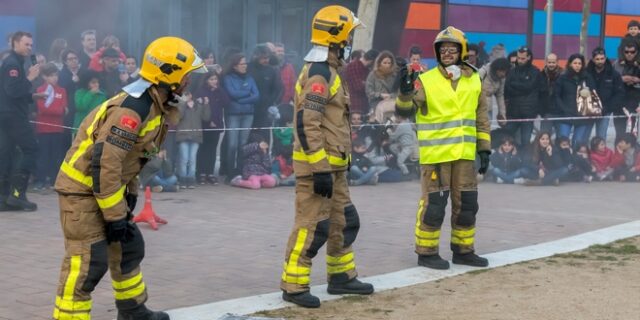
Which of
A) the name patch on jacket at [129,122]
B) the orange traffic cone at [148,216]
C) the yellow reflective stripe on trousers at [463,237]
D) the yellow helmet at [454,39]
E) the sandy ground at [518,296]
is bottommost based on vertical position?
the sandy ground at [518,296]

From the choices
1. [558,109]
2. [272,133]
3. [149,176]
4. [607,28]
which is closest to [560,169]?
[558,109]

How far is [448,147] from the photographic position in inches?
297

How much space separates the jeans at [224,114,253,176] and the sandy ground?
534cm

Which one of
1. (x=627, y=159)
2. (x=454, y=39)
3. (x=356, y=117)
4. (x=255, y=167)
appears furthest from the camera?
(x=627, y=159)

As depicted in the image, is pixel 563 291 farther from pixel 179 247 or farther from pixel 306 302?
pixel 179 247

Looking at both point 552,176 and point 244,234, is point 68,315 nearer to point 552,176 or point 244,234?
point 244,234

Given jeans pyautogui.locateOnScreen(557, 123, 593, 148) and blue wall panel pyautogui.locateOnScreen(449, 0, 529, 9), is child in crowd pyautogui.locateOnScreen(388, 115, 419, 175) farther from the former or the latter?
blue wall panel pyautogui.locateOnScreen(449, 0, 529, 9)

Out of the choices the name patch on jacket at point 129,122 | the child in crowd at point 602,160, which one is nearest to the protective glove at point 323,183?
the name patch on jacket at point 129,122

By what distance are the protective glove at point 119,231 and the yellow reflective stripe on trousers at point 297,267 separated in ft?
4.10

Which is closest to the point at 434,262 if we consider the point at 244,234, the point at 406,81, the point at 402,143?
the point at 406,81

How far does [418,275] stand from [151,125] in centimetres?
258

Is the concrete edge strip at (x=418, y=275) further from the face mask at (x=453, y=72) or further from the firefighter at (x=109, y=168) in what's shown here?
the face mask at (x=453, y=72)

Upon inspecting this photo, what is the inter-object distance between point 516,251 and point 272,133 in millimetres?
5094

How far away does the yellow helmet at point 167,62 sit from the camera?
541 centimetres
